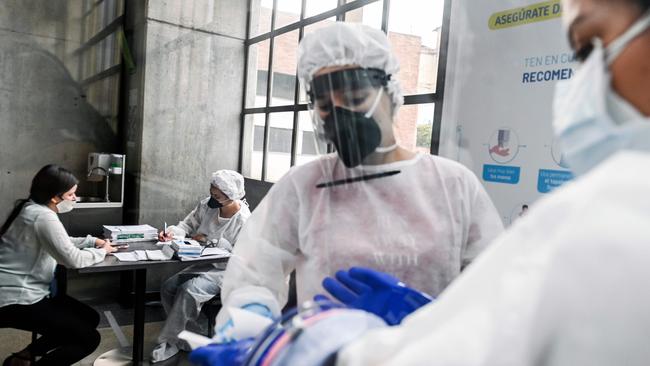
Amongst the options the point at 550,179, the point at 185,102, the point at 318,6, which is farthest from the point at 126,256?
the point at 318,6

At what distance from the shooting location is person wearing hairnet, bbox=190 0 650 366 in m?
0.36

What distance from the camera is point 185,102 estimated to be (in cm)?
423

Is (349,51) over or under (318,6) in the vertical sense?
under

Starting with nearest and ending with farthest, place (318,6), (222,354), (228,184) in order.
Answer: (222,354) → (228,184) → (318,6)

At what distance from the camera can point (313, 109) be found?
1078 mm

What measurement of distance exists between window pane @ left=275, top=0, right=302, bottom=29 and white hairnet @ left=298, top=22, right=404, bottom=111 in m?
3.01

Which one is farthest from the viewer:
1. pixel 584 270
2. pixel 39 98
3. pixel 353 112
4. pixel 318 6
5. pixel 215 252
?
pixel 39 98

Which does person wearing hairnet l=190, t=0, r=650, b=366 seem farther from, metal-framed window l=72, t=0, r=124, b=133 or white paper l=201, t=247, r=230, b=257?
metal-framed window l=72, t=0, r=124, b=133

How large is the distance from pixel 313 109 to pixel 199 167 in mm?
3477

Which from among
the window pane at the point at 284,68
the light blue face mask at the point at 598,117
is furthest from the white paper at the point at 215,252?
the light blue face mask at the point at 598,117

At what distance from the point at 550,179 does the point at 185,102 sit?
11.1 ft

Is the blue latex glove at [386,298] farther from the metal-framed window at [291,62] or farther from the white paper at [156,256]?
the white paper at [156,256]

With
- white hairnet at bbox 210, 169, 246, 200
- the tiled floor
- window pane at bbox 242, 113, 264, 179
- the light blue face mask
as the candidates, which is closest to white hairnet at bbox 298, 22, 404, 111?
the light blue face mask

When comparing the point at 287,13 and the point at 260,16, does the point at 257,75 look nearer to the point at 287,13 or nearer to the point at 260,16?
the point at 260,16
